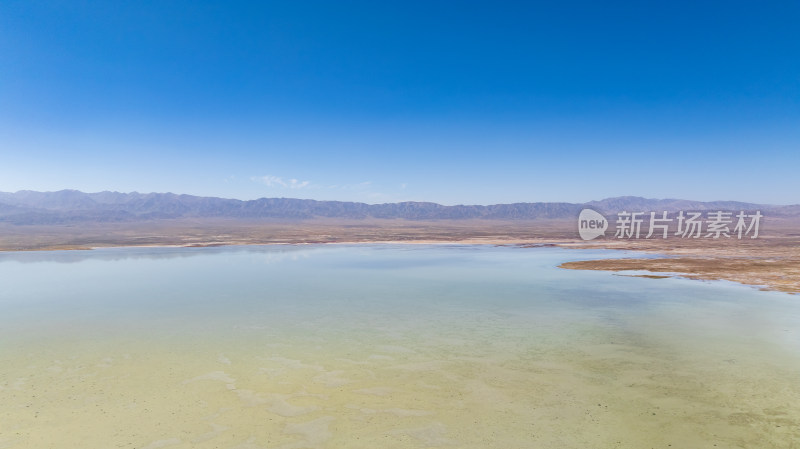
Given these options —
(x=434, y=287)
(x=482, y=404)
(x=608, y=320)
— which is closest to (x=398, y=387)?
(x=482, y=404)

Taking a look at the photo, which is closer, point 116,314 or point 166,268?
point 116,314

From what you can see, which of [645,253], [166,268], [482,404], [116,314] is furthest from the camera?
[645,253]

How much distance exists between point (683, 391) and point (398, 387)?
6.51 m

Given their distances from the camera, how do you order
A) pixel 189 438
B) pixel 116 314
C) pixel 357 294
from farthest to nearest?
1. pixel 357 294
2. pixel 116 314
3. pixel 189 438

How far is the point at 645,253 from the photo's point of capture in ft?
141

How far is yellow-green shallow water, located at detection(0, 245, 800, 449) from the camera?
25.5 feet

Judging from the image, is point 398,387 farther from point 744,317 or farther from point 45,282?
point 45,282

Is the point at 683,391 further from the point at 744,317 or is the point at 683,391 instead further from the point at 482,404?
the point at 744,317

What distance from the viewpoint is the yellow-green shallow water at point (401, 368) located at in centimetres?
778

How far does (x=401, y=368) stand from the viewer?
11031 mm

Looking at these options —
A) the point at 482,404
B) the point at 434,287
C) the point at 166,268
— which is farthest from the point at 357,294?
the point at 166,268

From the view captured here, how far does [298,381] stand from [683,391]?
8.97 m

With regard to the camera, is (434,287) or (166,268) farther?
(166,268)

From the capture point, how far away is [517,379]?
10.2 m
